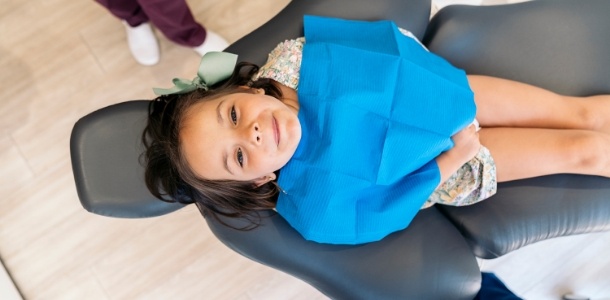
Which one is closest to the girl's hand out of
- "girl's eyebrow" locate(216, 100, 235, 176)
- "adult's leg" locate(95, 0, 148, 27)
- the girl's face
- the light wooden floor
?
the girl's face

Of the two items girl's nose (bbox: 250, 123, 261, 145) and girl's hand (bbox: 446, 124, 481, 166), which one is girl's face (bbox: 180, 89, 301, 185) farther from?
girl's hand (bbox: 446, 124, 481, 166)

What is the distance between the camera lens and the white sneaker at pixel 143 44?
1508mm

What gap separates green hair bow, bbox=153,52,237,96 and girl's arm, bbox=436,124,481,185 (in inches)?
19.0

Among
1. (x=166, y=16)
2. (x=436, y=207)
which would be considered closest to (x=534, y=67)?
(x=436, y=207)

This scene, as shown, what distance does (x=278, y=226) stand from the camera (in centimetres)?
102

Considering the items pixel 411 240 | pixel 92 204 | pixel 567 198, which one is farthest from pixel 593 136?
pixel 92 204

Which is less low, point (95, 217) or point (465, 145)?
point (465, 145)

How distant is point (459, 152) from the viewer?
998mm

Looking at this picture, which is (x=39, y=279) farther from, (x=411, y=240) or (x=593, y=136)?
(x=593, y=136)

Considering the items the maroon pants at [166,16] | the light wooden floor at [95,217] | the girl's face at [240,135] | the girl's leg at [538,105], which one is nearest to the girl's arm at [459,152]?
the girl's leg at [538,105]

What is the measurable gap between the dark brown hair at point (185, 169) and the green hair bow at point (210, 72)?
0.5 inches

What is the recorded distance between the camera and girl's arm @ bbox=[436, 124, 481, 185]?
3.25 ft

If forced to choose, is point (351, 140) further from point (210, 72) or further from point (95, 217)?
point (95, 217)

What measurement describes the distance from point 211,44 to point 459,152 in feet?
2.84
